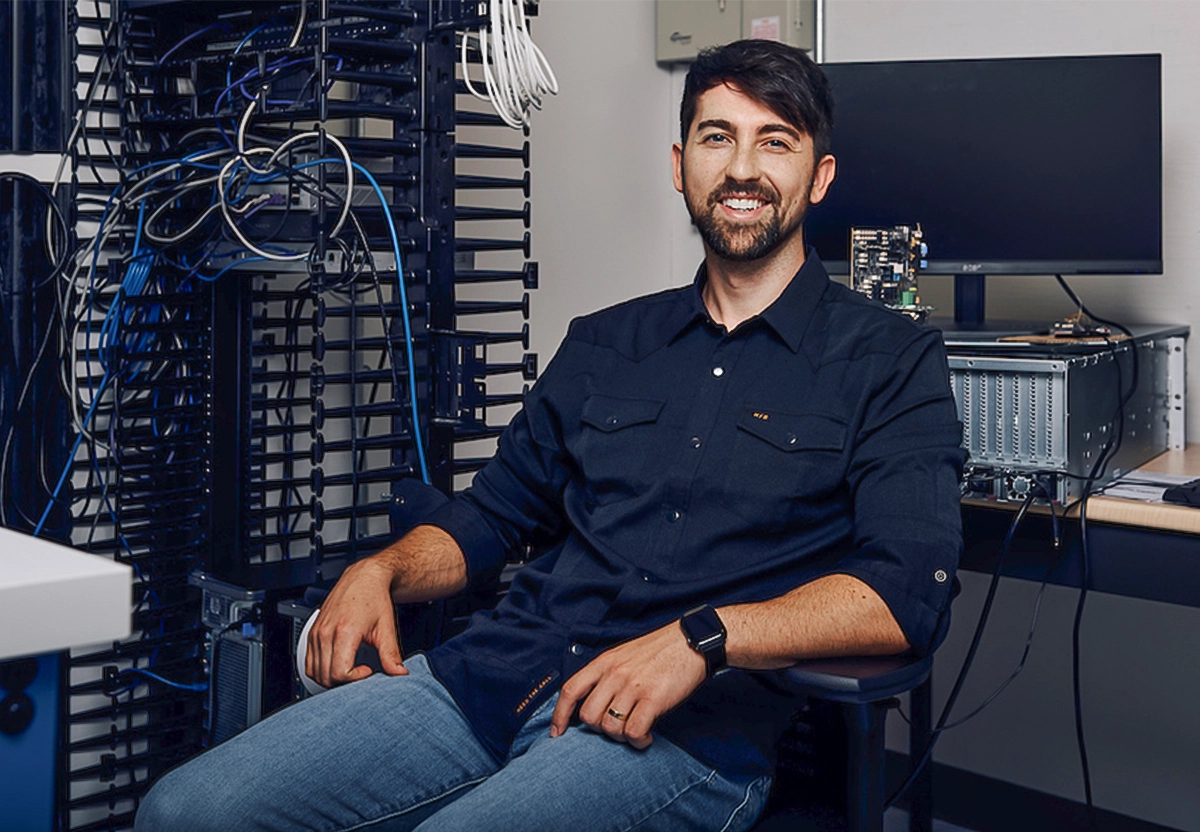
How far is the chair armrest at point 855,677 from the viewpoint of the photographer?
4.04ft

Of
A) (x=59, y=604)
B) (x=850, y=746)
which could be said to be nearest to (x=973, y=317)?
(x=850, y=746)

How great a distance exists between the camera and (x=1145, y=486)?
1925 millimetres

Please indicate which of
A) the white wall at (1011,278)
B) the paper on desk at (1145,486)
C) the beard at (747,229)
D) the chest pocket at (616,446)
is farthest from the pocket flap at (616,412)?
the white wall at (1011,278)

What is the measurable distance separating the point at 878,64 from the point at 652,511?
104 centimetres

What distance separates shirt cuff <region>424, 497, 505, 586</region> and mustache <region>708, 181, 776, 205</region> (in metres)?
0.53

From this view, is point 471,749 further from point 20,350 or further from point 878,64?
point 878,64

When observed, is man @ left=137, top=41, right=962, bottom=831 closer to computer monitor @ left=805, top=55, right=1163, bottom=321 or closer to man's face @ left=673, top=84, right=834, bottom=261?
man's face @ left=673, top=84, right=834, bottom=261

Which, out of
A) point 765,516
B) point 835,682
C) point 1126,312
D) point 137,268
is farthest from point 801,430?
point 137,268

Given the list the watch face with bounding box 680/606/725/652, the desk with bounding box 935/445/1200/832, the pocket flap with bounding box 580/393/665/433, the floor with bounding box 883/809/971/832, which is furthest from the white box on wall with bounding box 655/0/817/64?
the watch face with bounding box 680/606/725/652

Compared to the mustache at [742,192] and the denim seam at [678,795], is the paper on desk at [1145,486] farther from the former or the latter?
the denim seam at [678,795]

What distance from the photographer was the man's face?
1672 millimetres

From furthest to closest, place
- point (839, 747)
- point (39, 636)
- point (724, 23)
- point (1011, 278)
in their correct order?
point (724, 23) < point (1011, 278) < point (839, 747) < point (39, 636)

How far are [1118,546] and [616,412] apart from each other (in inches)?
29.5

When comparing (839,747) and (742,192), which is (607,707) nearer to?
(839,747)
